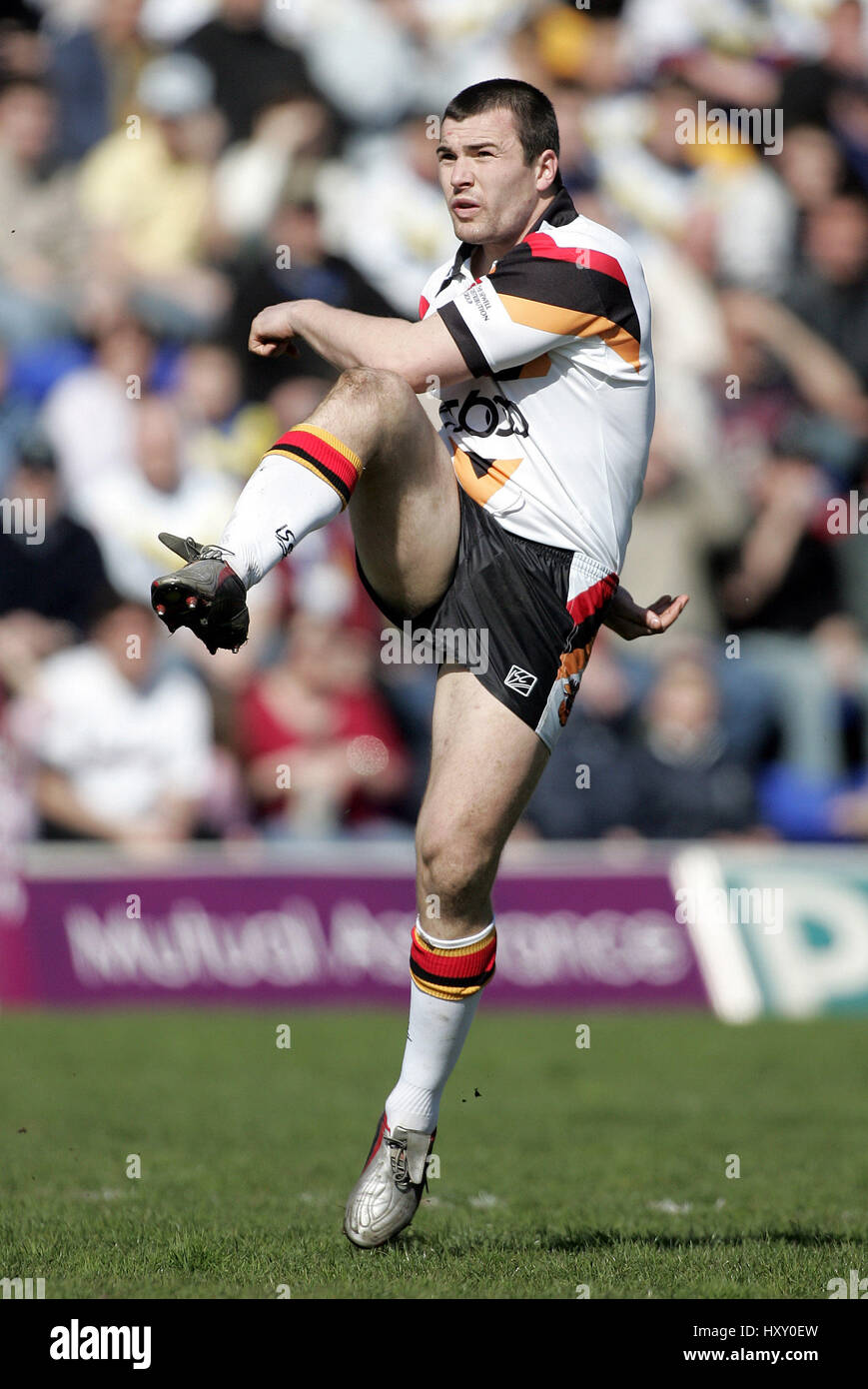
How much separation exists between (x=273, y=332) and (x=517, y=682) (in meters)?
1.09

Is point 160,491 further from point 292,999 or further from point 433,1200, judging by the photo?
point 433,1200

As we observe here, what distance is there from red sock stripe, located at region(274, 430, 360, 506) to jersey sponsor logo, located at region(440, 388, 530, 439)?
0.76 meters

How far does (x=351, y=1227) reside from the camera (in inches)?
187

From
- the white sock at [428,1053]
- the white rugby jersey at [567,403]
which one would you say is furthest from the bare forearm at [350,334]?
the white sock at [428,1053]

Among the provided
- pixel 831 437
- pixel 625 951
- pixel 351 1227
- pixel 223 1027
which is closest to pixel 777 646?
pixel 831 437

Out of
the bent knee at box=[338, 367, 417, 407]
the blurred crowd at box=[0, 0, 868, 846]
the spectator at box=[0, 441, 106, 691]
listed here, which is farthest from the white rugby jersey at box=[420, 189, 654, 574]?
the spectator at box=[0, 441, 106, 691]

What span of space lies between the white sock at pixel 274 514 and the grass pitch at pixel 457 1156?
5.54 feet

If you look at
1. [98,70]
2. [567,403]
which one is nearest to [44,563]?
[98,70]

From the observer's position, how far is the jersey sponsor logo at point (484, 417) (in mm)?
4918

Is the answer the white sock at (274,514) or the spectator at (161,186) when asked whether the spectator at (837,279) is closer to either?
the spectator at (161,186)

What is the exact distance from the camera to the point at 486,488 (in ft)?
16.1

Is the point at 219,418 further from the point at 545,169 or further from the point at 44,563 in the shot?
the point at 545,169

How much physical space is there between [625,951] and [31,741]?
3.90 meters

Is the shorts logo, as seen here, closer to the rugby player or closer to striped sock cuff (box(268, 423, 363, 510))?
the rugby player
